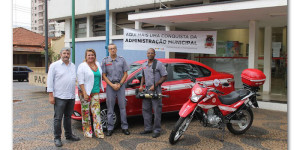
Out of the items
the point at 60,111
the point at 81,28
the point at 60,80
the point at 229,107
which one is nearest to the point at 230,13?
the point at 229,107

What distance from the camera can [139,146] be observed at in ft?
16.0

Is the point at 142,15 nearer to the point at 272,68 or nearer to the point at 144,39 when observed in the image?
the point at 144,39

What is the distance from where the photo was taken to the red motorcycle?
193 inches

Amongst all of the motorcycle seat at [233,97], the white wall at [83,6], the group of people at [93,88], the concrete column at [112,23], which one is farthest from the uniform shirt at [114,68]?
the concrete column at [112,23]

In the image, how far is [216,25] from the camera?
10242mm

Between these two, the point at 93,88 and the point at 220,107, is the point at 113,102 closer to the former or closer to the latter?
the point at 93,88

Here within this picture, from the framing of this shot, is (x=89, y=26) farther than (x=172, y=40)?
Yes

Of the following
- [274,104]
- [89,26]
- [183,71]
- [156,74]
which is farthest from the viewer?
[89,26]

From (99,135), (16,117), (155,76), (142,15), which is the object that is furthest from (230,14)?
(16,117)

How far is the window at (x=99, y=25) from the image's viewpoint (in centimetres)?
1385

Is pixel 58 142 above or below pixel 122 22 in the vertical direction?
below

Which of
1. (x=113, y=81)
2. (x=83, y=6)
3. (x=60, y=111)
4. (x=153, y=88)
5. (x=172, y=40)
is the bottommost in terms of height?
(x=60, y=111)

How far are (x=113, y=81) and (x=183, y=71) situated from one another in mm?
1956

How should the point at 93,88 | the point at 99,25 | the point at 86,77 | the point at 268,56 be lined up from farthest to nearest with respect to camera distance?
the point at 99,25 < the point at 268,56 < the point at 93,88 < the point at 86,77
